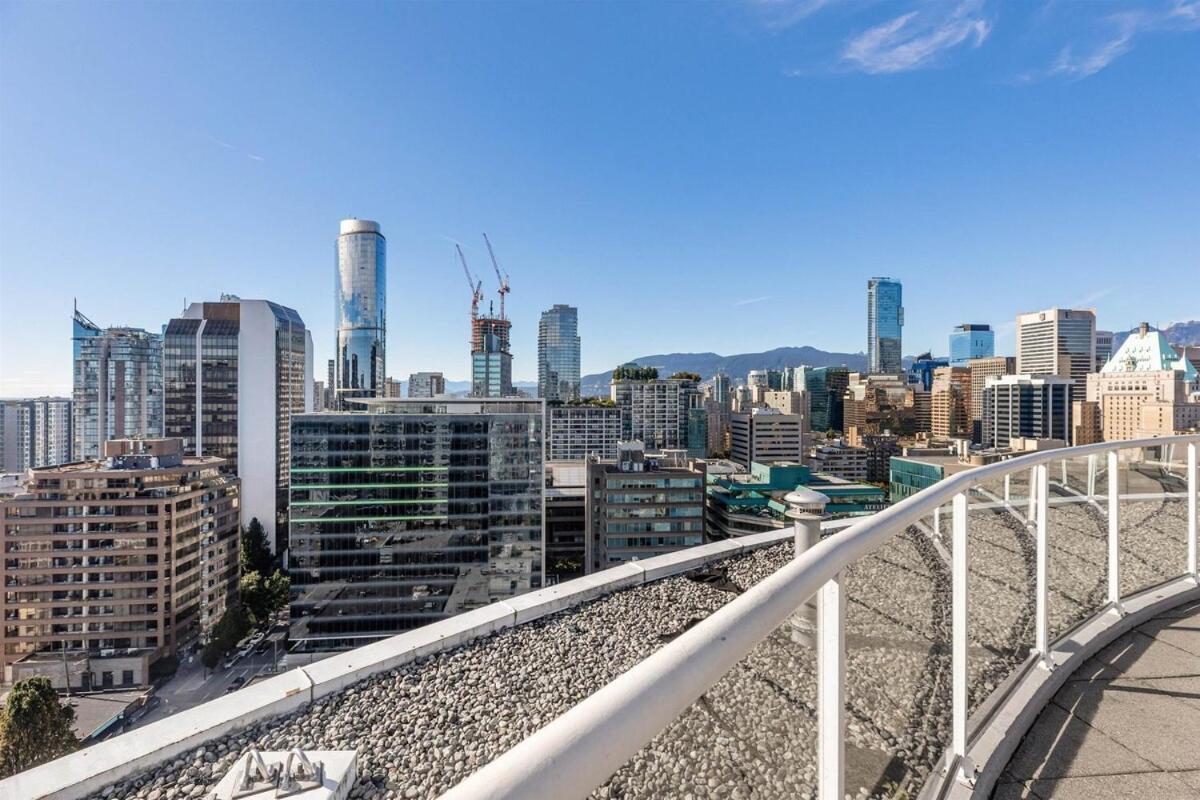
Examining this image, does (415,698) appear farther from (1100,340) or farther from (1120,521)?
(1100,340)

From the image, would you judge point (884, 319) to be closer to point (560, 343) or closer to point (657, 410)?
point (560, 343)

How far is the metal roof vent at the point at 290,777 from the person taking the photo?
A: 2.22 meters

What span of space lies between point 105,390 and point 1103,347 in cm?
14852

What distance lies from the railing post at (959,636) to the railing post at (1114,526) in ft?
4.99

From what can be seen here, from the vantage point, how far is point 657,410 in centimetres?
7681

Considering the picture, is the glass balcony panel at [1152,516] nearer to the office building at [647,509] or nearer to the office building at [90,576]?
the office building at [647,509]

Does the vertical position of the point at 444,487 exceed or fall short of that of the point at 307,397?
it falls short

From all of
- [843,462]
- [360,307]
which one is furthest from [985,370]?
[360,307]

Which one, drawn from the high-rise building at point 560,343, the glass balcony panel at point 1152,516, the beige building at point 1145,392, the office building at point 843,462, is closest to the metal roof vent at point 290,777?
Answer: the glass balcony panel at point 1152,516

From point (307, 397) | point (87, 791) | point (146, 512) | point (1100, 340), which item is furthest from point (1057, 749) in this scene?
point (1100, 340)

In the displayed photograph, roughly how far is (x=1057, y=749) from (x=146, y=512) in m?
31.8

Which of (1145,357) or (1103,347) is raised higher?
(1103,347)

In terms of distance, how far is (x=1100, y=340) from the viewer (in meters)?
100

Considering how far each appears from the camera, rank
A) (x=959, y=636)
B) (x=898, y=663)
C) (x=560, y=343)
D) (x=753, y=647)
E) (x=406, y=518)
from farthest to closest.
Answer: (x=560, y=343) → (x=406, y=518) → (x=959, y=636) → (x=898, y=663) → (x=753, y=647)
